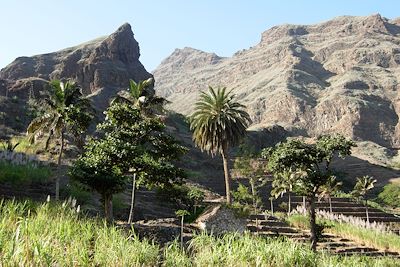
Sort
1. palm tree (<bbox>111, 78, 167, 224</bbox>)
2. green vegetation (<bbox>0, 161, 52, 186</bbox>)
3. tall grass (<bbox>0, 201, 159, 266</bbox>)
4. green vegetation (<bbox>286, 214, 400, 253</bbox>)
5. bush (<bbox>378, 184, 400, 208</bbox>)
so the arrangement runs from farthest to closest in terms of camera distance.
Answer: bush (<bbox>378, 184, 400, 208</bbox>), green vegetation (<bbox>0, 161, 52, 186</bbox>), palm tree (<bbox>111, 78, 167, 224</bbox>), green vegetation (<bbox>286, 214, 400, 253</bbox>), tall grass (<bbox>0, 201, 159, 266</bbox>)

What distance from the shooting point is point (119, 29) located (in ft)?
422

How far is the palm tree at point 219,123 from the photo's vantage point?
4053 cm

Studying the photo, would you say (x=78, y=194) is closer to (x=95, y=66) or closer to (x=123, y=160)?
(x=123, y=160)

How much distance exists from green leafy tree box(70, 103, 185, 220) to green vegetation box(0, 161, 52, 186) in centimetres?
1539

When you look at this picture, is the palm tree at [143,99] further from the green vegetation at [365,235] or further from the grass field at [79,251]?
the grass field at [79,251]

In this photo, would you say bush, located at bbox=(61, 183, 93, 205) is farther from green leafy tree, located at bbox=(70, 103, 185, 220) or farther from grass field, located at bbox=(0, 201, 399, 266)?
grass field, located at bbox=(0, 201, 399, 266)

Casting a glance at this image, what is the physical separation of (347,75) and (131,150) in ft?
591

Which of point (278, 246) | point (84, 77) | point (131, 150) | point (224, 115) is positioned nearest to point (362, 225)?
point (224, 115)

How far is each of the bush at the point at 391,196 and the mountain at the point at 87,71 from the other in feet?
189

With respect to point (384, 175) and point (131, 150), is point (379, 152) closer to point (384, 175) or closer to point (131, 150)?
point (384, 175)

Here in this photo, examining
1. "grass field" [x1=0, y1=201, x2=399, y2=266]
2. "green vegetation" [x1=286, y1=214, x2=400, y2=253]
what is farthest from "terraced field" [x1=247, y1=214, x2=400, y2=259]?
"grass field" [x1=0, y1=201, x2=399, y2=266]

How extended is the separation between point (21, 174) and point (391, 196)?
197 feet

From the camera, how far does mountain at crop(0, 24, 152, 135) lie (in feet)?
311

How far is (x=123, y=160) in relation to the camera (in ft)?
78.9
